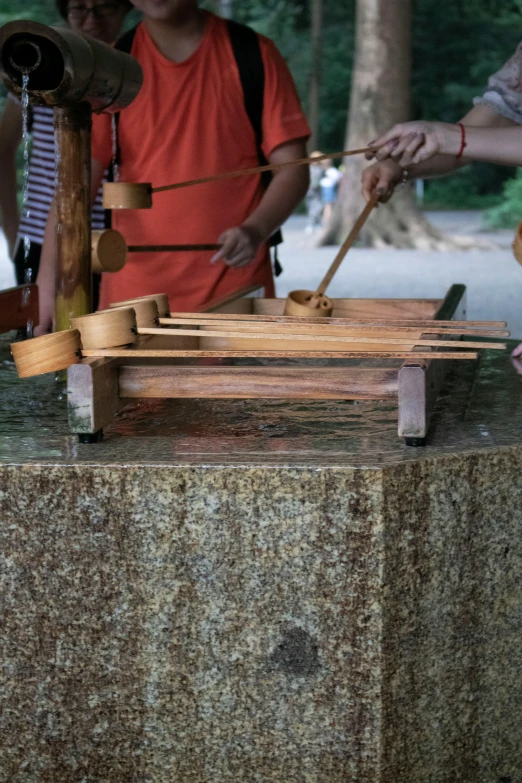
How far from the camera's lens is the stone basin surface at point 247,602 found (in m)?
1.62

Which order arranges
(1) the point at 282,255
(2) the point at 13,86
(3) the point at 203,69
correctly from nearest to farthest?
(2) the point at 13,86 → (3) the point at 203,69 → (1) the point at 282,255

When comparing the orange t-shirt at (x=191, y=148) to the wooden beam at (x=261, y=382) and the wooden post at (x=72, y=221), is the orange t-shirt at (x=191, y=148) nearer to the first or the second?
the wooden post at (x=72, y=221)

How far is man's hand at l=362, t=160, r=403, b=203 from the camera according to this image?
2.67 metres

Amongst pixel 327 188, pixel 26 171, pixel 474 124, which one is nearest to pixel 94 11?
pixel 26 171

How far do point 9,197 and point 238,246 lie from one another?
6.62ft

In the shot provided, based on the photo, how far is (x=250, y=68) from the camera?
304 centimetres

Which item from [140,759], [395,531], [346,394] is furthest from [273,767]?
[346,394]

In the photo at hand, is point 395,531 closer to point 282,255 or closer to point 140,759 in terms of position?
point 140,759

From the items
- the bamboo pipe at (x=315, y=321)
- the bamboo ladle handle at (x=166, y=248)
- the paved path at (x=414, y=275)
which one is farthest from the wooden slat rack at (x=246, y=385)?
the paved path at (x=414, y=275)

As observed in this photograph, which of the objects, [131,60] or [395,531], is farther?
[131,60]

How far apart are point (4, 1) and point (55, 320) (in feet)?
83.1

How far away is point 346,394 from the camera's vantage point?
1.75 meters

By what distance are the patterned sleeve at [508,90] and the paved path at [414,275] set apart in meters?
5.38

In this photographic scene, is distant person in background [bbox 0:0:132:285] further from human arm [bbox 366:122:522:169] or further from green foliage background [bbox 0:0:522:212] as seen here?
green foliage background [bbox 0:0:522:212]
